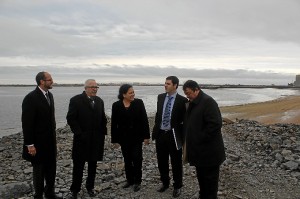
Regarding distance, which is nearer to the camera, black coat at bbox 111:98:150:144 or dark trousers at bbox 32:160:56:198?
dark trousers at bbox 32:160:56:198

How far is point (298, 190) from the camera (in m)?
7.28

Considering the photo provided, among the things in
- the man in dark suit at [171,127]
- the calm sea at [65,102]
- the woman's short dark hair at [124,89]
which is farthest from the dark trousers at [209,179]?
the calm sea at [65,102]

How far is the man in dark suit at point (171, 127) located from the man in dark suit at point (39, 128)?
2.00 metres

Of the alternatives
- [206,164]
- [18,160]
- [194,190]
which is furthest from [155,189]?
[18,160]

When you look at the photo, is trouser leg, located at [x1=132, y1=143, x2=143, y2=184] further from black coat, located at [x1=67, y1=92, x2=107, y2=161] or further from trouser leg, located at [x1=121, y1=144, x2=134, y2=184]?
black coat, located at [x1=67, y1=92, x2=107, y2=161]

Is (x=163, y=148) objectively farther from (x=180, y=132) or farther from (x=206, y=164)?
(x=206, y=164)

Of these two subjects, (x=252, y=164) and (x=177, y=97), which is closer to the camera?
(x=177, y=97)

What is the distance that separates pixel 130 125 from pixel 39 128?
1.69 meters

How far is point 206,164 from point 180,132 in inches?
48.5

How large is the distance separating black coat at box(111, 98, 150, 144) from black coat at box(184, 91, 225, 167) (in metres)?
1.47

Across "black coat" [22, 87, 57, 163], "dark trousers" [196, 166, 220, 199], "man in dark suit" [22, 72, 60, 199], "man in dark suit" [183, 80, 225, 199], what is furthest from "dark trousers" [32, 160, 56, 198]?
"dark trousers" [196, 166, 220, 199]

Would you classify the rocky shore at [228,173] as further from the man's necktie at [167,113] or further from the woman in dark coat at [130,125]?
the man's necktie at [167,113]

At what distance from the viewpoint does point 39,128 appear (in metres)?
5.85

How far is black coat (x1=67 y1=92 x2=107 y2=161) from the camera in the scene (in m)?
6.16
